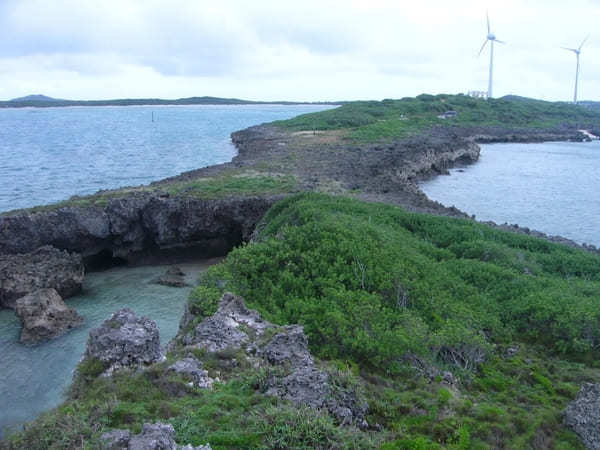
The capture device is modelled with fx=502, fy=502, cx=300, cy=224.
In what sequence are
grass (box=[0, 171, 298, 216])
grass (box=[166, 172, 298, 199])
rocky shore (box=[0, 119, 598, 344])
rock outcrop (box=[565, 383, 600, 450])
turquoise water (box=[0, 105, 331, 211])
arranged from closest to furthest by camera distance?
rock outcrop (box=[565, 383, 600, 450]) → rocky shore (box=[0, 119, 598, 344]) → grass (box=[0, 171, 298, 216]) → grass (box=[166, 172, 298, 199]) → turquoise water (box=[0, 105, 331, 211])

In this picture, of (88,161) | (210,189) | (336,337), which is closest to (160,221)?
(210,189)

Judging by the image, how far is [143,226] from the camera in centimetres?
3128

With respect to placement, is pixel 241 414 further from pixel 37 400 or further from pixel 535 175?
pixel 535 175

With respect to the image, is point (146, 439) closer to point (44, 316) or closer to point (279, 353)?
point (279, 353)

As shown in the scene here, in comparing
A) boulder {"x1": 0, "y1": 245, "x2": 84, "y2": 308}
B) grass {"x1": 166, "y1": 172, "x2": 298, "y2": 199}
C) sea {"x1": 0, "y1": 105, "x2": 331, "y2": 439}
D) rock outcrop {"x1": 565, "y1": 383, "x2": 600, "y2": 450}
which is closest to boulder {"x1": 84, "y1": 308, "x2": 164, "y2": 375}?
sea {"x1": 0, "y1": 105, "x2": 331, "y2": 439}

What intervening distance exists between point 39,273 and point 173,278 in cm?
661

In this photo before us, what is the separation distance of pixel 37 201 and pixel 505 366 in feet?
137

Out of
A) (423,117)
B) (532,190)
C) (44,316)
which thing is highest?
(423,117)

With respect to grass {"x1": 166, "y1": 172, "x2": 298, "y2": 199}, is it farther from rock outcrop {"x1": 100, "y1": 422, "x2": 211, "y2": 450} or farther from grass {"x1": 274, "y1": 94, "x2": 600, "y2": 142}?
grass {"x1": 274, "y1": 94, "x2": 600, "y2": 142}

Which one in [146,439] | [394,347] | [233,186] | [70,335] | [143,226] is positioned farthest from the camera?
[233,186]

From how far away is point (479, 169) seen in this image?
65188 millimetres

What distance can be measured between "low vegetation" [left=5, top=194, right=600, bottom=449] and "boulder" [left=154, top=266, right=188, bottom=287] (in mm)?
6705

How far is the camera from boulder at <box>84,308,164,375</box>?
11.2 metres

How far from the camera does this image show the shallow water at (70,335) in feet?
58.2
